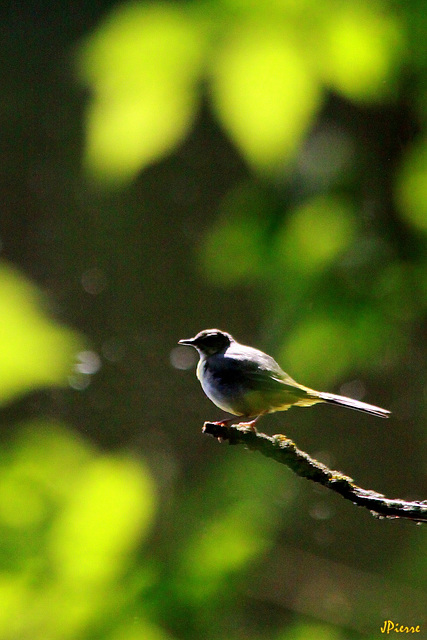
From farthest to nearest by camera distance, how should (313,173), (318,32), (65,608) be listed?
(313,173) → (65,608) → (318,32)

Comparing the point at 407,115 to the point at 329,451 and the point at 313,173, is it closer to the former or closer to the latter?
the point at 313,173

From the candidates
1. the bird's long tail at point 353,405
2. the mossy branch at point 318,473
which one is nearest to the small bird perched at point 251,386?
the bird's long tail at point 353,405

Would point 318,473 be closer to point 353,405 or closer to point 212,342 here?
point 353,405

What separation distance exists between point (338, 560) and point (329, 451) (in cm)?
57

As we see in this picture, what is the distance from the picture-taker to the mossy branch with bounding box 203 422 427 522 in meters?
0.71

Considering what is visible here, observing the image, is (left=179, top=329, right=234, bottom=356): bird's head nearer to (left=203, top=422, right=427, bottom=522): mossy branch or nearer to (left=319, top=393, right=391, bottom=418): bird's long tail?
(left=319, top=393, right=391, bottom=418): bird's long tail

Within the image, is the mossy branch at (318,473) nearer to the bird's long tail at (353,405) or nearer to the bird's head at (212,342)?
the bird's long tail at (353,405)

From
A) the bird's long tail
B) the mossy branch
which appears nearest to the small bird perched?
the bird's long tail

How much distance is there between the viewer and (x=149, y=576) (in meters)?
0.99

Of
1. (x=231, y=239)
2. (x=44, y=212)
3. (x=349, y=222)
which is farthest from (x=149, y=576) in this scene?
(x=44, y=212)

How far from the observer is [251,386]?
4.36 ft

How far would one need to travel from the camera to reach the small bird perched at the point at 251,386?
4.09ft

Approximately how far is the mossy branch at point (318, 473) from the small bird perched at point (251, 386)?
28 cm

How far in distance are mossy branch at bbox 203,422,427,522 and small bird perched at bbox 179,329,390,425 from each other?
0.28 metres
